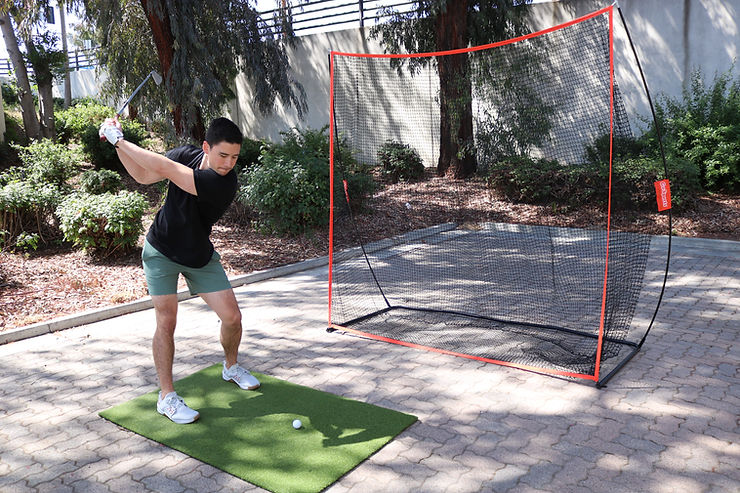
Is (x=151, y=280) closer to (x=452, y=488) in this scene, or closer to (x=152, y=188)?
(x=452, y=488)

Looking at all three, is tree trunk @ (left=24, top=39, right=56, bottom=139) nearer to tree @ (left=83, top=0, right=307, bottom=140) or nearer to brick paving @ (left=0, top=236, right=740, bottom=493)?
tree @ (left=83, top=0, right=307, bottom=140)

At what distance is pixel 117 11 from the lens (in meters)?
9.77

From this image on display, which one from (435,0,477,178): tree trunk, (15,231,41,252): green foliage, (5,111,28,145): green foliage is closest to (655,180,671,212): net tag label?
(435,0,477,178): tree trunk

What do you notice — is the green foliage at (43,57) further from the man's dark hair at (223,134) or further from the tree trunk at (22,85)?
the man's dark hair at (223,134)

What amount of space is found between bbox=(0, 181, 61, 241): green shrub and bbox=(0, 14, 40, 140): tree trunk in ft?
22.2

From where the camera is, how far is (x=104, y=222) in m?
6.95

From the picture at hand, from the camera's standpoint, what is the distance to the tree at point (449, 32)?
302 inches

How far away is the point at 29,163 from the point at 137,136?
403 centimetres

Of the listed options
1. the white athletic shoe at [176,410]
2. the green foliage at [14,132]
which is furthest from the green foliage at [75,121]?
the white athletic shoe at [176,410]

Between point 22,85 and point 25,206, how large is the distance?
25.1 feet

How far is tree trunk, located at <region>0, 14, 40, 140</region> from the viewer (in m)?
13.4

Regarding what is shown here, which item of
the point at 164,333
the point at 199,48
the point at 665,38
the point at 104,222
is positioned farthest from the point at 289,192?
the point at 665,38

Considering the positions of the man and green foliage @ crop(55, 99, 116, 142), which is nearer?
the man

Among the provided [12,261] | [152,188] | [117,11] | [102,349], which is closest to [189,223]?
[102,349]
